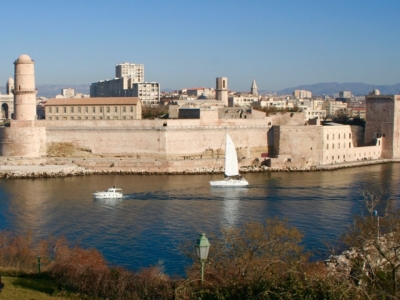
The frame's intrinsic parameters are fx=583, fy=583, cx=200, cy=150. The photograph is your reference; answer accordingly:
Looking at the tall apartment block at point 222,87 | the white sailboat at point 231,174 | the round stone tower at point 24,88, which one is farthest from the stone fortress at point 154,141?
the tall apartment block at point 222,87

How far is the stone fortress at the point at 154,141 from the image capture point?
22328 mm

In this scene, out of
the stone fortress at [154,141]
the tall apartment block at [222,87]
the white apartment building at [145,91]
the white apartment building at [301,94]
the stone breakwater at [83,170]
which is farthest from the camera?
the white apartment building at [301,94]

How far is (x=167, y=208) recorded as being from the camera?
15141 millimetres

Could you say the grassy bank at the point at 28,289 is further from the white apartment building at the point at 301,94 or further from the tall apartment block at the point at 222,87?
the white apartment building at the point at 301,94

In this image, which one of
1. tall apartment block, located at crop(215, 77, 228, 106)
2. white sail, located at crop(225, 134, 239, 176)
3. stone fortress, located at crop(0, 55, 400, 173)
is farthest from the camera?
tall apartment block, located at crop(215, 77, 228, 106)

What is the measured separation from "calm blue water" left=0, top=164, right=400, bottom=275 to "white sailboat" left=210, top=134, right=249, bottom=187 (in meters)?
0.44

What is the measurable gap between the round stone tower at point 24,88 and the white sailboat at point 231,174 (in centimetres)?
845

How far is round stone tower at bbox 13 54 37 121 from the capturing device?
2297 centimetres

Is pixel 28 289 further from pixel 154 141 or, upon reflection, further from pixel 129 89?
pixel 129 89

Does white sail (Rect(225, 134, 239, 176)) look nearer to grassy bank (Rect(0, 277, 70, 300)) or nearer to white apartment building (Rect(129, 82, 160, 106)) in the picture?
grassy bank (Rect(0, 277, 70, 300))

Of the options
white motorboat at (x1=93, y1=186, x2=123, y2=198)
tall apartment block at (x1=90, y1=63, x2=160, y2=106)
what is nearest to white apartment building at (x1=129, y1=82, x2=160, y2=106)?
tall apartment block at (x1=90, y1=63, x2=160, y2=106)

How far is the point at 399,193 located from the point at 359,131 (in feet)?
33.5

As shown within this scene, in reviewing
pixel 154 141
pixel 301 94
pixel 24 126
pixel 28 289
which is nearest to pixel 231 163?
pixel 154 141

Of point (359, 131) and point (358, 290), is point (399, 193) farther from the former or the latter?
point (358, 290)
